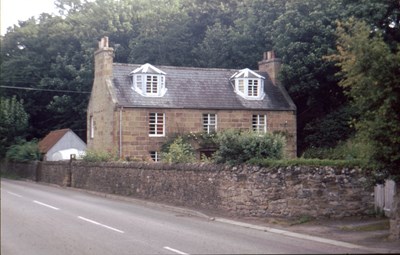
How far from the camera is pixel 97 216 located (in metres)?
19.0

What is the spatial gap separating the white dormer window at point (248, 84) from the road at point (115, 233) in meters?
21.0

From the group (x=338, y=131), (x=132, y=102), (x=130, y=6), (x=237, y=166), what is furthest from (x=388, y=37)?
(x=130, y=6)

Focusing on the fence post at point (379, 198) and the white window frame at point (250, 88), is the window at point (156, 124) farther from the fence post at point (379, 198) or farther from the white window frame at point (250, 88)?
the fence post at point (379, 198)

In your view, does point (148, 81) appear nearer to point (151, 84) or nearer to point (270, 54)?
point (151, 84)

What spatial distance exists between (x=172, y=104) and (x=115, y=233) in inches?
954

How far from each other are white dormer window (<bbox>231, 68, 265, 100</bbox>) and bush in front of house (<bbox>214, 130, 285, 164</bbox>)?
65.3 feet

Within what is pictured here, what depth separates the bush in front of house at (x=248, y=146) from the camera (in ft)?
67.1

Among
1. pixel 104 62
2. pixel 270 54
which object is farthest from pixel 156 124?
pixel 270 54

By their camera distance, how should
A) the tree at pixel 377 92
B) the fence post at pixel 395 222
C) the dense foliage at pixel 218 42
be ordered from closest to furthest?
the tree at pixel 377 92
the fence post at pixel 395 222
the dense foliage at pixel 218 42

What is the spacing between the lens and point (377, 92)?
539 inches

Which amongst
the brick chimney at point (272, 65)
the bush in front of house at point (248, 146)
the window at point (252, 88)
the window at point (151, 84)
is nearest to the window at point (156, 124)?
the window at point (151, 84)

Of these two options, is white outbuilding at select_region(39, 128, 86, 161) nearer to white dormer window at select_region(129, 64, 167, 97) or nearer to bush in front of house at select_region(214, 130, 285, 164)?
white dormer window at select_region(129, 64, 167, 97)

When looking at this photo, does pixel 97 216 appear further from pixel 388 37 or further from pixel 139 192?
pixel 388 37

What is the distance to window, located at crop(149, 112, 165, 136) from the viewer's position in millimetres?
38281
